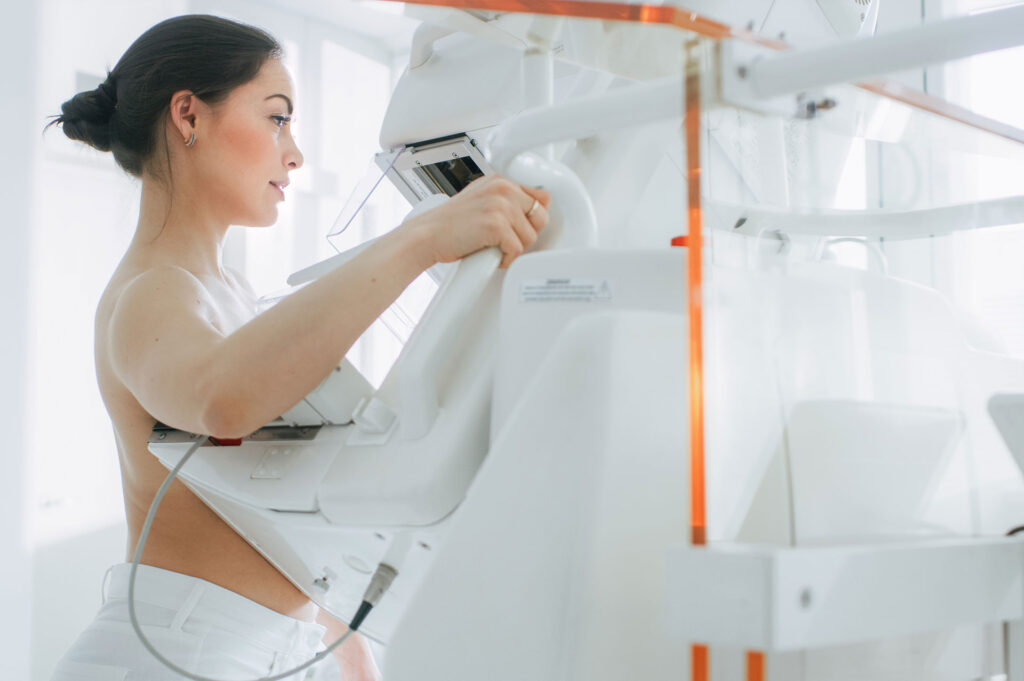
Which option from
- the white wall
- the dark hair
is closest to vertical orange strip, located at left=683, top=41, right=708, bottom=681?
the dark hair

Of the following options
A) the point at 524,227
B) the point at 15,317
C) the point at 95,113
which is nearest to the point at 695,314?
the point at 524,227

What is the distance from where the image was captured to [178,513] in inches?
43.2

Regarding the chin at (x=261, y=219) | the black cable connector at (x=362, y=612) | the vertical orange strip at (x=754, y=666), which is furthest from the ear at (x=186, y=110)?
the vertical orange strip at (x=754, y=666)

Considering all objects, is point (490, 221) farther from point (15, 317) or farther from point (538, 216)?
point (15, 317)

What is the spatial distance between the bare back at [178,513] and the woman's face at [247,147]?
0.48 feet

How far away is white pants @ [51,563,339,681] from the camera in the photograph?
1.05m

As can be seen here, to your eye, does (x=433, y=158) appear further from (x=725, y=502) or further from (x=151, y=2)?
(x=151, y=2)

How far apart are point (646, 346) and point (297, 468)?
0.40 m

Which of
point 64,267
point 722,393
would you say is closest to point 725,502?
point 722,393

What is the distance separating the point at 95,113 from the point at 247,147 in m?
0.28

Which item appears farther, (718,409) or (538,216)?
(538,216)

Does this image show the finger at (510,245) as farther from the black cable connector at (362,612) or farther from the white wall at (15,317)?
the white wall at (15,317)

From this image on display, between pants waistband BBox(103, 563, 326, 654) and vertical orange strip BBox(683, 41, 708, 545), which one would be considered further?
pants waistband BBox(103, 563, 326, 654)

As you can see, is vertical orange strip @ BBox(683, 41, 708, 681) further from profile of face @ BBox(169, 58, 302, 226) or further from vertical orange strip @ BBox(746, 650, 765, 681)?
profile of face @ BBox(169, 58, 302, 226)
